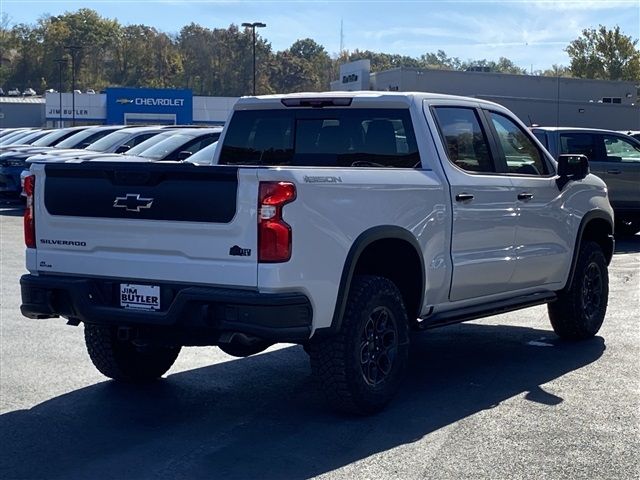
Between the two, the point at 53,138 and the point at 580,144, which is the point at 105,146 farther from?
the point at 580,144

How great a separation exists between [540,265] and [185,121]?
56960 millimetres

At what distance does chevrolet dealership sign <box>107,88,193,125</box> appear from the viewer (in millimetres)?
62000

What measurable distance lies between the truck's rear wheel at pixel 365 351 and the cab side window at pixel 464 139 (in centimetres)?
136

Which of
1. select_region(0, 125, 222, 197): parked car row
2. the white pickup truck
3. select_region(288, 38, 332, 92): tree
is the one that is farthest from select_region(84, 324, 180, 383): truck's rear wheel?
select_region(288, 38, 332, 92): tree

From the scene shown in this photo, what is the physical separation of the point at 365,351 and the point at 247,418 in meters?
0.89

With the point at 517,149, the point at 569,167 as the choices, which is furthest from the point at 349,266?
the point at 569,167

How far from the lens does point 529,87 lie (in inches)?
2181

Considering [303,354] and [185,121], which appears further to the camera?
[185,121]

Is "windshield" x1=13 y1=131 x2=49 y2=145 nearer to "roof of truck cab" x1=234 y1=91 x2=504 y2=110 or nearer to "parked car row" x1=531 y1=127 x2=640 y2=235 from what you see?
"parked car row" x1=531 y1=127 x2=640 y2=235

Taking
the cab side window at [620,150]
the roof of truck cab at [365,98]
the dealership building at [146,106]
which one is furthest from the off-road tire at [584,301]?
the dealership building at [146,106]

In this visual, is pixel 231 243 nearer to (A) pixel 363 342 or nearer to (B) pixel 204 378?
(A) pixel 363 342

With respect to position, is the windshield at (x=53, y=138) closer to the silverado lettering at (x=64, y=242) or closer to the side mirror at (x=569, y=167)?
the side mirror at (x=569, y=167)

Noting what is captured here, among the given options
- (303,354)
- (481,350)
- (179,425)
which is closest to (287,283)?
(179,425)

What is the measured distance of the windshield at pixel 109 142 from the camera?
22.3 m
